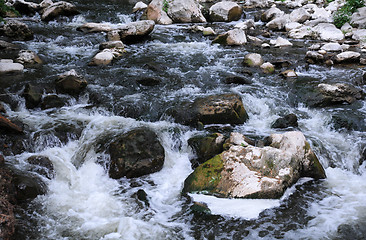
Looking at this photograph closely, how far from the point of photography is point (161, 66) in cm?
927

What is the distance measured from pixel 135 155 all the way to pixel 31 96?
10.9 feet

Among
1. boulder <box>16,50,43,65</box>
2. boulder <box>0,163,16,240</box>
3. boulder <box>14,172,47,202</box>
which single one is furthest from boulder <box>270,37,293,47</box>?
boulder <box>0,163,16,240</box>

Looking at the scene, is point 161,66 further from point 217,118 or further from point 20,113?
point 20,113

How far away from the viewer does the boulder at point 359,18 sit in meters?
13.2

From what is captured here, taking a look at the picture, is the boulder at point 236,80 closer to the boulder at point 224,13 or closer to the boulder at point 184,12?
the boulder at point 184,12

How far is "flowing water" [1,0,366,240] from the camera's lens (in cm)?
393

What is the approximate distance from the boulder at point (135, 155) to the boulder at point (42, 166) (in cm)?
99

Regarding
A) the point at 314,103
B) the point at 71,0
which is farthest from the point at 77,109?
the point at 71,0

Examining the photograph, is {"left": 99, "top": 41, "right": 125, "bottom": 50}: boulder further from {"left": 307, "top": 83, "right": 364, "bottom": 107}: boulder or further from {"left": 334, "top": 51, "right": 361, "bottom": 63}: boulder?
{"left": 334, "top": 51, "right": 361, "bottom": 63}: boulder

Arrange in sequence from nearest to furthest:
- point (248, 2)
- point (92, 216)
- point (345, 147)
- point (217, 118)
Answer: point (92, 216) < point (345, 147) < point (217, 118) < point (248, 2)

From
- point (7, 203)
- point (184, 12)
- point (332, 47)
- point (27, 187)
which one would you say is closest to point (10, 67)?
point (27, 187)

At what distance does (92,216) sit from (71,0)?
55.5 feet

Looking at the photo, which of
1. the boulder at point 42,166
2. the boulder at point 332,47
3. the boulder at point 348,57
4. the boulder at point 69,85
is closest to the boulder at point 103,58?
the boulder at point 69,85

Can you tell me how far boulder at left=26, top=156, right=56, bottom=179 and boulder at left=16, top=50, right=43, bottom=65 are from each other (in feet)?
16.8
